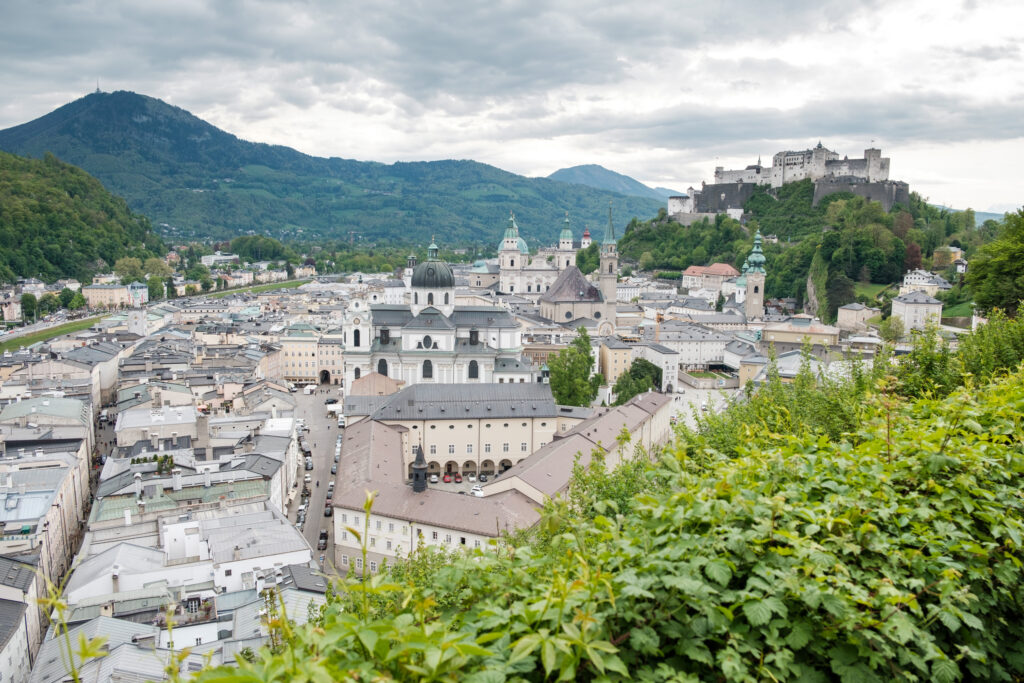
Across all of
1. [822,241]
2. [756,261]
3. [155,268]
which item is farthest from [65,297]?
[822,241]

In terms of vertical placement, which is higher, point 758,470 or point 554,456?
point 758,470

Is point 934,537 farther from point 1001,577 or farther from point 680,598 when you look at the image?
point 680,598

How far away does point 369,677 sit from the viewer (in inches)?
144

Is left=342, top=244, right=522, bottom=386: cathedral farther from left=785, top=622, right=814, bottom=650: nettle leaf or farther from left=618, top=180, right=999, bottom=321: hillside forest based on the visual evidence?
left=785, top=622, right=814, bottom=650: nettle leaf

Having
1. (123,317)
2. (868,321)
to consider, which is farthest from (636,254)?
(123,317)

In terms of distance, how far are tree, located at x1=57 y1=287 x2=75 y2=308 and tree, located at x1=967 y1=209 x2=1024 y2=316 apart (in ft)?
340

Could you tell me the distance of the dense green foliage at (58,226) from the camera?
111312 millimetres

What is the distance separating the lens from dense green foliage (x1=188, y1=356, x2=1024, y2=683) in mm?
3889

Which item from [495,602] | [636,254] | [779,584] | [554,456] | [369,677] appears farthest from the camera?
[636,254]

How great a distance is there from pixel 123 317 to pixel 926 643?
295 feet

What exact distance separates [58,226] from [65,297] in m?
28.1

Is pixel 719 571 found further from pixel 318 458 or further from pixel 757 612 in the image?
pixel 318 458

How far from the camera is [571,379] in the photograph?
4559 cm

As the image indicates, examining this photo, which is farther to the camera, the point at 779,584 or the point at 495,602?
the point at 495,602
